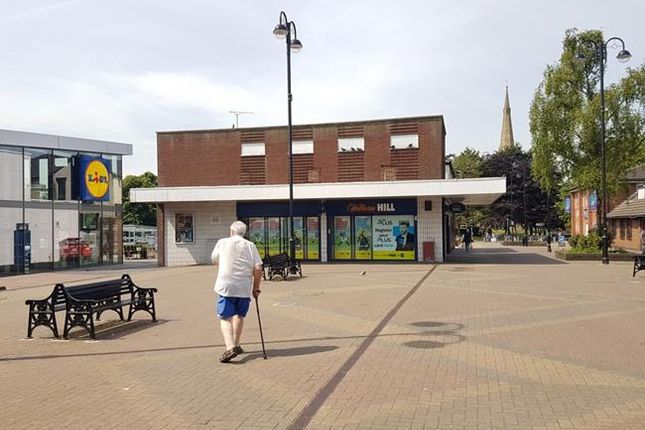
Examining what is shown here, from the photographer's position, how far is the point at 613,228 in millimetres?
45562

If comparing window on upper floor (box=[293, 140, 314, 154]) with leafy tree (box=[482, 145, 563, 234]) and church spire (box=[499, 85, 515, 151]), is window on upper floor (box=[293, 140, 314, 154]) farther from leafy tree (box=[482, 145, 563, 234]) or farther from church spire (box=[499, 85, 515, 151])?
church spire (box=[499, 85, 515, 151])

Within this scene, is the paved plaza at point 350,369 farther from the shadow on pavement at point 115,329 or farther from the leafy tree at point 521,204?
the leafy tree at point 521,204

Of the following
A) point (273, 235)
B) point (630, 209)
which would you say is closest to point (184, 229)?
point (273, 235)

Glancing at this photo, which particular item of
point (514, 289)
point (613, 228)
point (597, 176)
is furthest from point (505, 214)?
point (514, 289)

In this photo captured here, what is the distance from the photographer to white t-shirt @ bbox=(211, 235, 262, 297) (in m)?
7.19

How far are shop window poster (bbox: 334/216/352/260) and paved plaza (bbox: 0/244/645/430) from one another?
1457 cm

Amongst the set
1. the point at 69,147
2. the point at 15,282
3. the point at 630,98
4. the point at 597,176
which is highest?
the point at 630,98

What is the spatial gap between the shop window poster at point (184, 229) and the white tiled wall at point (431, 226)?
35.9 feet

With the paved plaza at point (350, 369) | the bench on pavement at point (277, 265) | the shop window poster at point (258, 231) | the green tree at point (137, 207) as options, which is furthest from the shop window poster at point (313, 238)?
the green tree at point (137, 207)

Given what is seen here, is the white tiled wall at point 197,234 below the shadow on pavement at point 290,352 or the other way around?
the other way around

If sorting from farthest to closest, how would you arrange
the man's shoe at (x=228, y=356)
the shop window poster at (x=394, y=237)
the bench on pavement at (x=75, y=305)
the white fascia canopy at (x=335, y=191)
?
1. the shop window poster at (x=394, y=237)
2. the white fascia canopy at (x=335, y=191)
3. the bench on pavement at (x=75, y=305)
4. the man's shoe at (x=228, y=356)

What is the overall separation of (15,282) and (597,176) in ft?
82.9

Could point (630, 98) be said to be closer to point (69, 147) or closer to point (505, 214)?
point (69, 147)

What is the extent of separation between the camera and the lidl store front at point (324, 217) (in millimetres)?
25297
